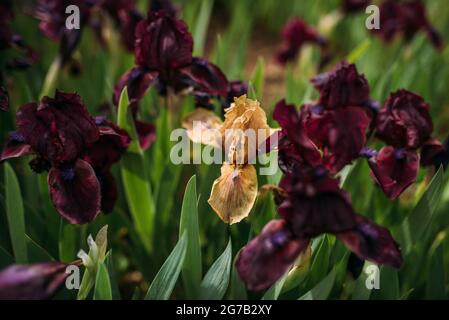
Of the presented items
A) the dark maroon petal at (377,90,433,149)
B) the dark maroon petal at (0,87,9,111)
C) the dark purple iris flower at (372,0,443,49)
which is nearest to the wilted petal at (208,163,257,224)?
the dark maroon petal at (377,90,433,149)

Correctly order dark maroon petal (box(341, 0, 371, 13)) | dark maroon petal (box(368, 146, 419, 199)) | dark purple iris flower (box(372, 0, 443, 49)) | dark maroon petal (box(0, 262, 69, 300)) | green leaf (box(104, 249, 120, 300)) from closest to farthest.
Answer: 1. dark maroon petal (box(0, 262, 69, 300))
2. green leaf (box(104, 249, 120, 300))
3. dark maroon petal (box(368, 146, 419, 199))
4. dark purple iris flower (box(372, 0, 443, 49))
5. dark maroon petal (box(341, 0, 371, 13))

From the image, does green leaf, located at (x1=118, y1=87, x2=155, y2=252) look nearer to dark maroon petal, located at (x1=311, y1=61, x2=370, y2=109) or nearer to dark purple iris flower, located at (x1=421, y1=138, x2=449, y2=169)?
dark maroon petal, located at (x1=311, y1=61, x2=370, y2=109)

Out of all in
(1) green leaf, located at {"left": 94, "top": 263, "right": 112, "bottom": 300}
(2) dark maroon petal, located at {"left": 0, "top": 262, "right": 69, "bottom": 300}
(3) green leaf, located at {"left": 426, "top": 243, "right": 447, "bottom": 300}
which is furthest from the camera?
(3) green leaf, located at {"left": 426, "top": 243, "right": 447, "bottom": 300}

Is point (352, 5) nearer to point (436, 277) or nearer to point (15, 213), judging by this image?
point (436, 277)

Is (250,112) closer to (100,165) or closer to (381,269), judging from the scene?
(100,165)

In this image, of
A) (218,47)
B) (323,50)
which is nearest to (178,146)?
(218,47)

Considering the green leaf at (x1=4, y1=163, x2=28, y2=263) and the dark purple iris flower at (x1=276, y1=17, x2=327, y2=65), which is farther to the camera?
the dark purple iris flower at (x1=276, y1=17, x2=327, y2=65)

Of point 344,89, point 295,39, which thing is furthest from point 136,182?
point 295,39

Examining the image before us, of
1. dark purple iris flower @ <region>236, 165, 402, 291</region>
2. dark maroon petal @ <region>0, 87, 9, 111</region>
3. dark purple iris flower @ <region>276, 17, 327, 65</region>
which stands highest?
dark purple iris flower @ <region>276, 17, 327, 65</region>
